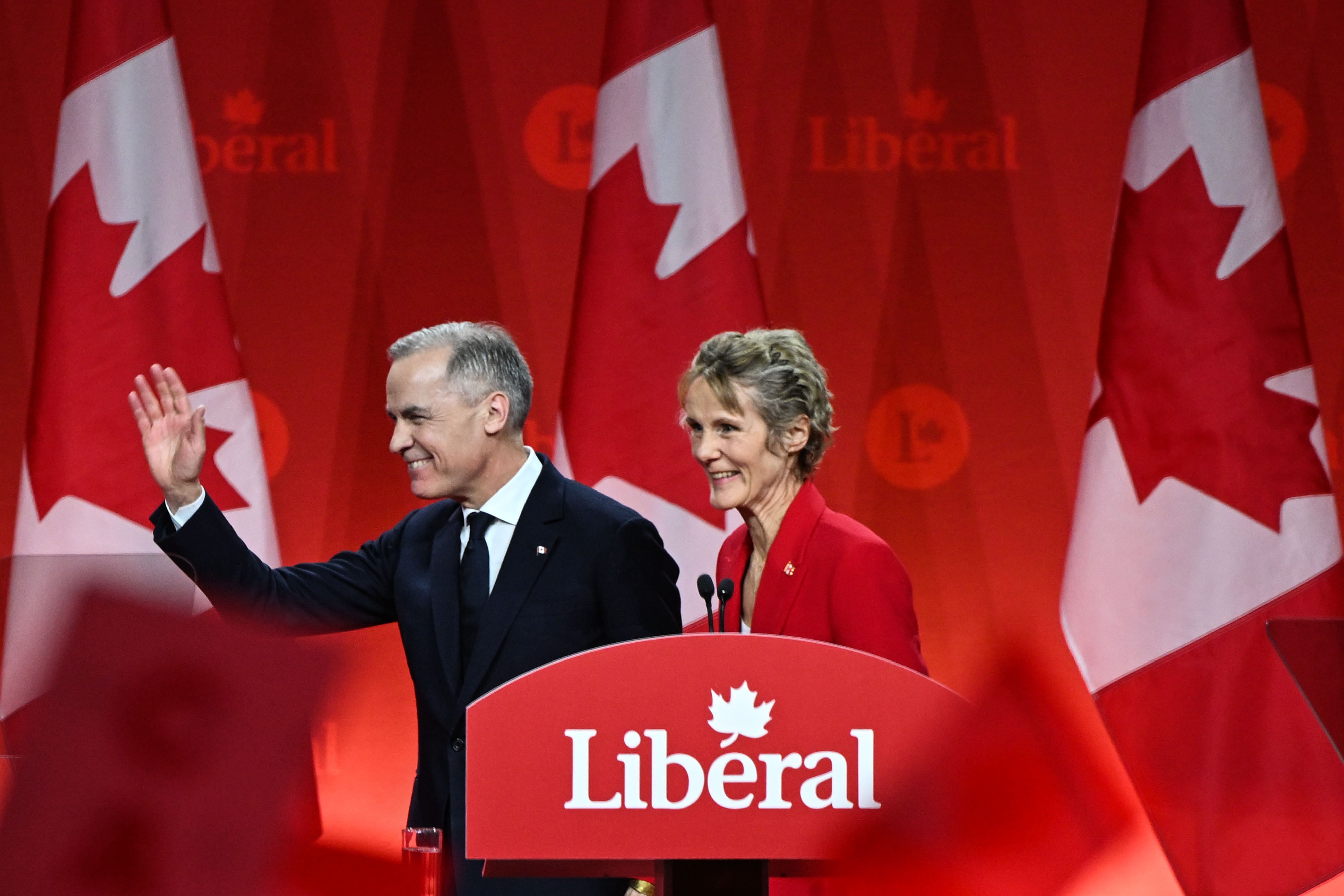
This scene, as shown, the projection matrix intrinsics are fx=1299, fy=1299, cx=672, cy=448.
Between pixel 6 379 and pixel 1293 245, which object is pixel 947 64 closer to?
pixel 1293 245

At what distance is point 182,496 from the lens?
1648 mm

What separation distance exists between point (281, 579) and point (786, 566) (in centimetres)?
73

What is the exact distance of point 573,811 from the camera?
83 cm

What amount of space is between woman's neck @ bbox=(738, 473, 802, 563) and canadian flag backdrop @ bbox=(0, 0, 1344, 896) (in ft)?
4.85

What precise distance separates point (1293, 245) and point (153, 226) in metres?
2.78

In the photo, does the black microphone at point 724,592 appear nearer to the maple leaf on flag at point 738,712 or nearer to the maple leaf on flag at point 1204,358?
the maple leaf on flag at point 738,712

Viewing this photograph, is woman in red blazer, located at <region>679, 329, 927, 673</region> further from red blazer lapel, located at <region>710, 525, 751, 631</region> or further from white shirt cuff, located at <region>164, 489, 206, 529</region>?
white shirt cuff, located at <region>164, 489, 206, 529</region>

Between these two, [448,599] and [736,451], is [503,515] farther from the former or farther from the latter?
[736,451]

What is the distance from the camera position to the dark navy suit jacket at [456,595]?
5.57 ft

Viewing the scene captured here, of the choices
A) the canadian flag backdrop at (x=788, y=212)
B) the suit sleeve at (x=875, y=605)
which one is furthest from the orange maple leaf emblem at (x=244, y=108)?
the suit sleeve at (x=875, y=605)

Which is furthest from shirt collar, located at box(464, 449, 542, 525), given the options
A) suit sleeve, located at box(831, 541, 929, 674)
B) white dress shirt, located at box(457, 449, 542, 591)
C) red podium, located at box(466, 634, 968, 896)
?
red podium, located at box(466, 634, 968, 896)

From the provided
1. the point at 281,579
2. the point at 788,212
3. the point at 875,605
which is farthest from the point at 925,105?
the point at 281,579

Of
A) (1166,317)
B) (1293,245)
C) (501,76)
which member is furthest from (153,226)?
(1293,245)

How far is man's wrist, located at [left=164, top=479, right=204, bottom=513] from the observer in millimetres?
1640
